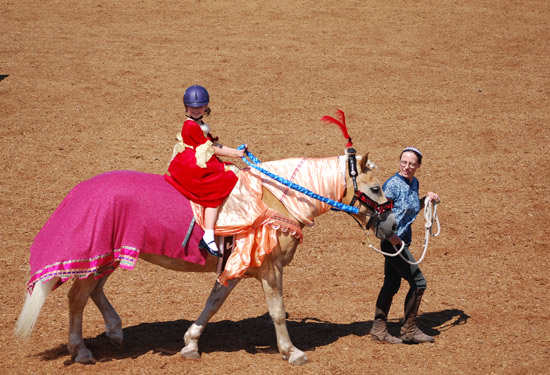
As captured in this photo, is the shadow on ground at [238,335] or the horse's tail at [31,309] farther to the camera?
the shadow on ground at [238,335]

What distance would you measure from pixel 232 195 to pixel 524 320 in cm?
374

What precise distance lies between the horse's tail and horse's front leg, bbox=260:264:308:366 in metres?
1.98

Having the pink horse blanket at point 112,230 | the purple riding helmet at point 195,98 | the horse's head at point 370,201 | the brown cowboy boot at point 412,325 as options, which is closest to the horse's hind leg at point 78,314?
the pink horse blanket at point 112,230

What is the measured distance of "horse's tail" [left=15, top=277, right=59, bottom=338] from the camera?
5.73 m

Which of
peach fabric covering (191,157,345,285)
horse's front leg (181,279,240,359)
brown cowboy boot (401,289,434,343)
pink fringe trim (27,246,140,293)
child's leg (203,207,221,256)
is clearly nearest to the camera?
pink fringe trim (27,246,140,293)

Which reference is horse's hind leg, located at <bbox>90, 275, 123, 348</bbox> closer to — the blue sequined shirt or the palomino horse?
the palomino horse

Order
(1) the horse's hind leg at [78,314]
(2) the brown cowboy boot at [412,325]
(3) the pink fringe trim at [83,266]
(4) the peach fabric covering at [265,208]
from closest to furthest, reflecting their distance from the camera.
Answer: (3) the pink fringe trim at [83,266], (4) the peach fabric covering at [265,208], (1) the horse's hind leg at [78,314], (2) the brown cowboy boot at [412,325]

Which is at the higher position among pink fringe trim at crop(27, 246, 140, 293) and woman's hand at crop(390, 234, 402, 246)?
woman's hand at crop(390, 234, 402, 246)

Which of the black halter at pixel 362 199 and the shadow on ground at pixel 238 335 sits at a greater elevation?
the black halter at pixel 362 199

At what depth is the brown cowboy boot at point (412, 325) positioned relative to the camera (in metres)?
6.80

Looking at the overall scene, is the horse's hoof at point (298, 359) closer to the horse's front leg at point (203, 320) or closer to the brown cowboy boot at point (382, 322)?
the horse's front leg at point (203, 320)

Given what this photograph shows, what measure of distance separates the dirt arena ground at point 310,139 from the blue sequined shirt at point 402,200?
52.1 inches

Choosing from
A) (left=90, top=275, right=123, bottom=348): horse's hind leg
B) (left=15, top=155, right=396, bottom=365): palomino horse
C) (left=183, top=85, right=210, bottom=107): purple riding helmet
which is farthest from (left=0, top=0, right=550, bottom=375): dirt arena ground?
(left=183, top=85, right=210, bottom=107): purple riding helmet

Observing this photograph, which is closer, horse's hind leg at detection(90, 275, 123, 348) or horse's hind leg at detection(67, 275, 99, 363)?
horse's hind leg at detection(67, 275, 99, 363)
